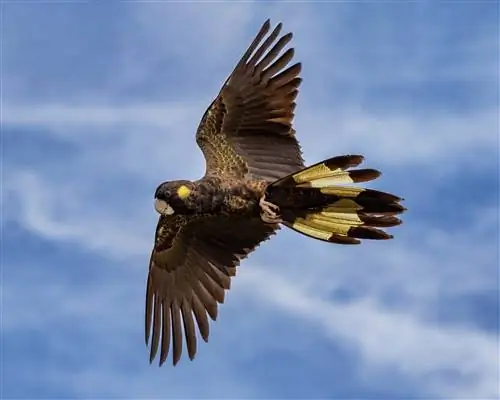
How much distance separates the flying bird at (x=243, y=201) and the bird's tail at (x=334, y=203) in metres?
0.01

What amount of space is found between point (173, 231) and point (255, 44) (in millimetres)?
2699

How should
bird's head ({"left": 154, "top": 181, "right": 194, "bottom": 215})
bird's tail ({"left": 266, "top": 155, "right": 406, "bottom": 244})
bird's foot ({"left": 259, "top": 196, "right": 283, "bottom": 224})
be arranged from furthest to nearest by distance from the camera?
bird's head ({"left": 154, "top": 181, "right": 194, "bottom": 215}), bird's foot ({"left": 259, "top": 196, "right": 283, "bottom": 224}), bird's tail ({"left": 266, "top": 155, "right": 406, "bottom": 244})

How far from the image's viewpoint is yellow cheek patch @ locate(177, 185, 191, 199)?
42.1 feet

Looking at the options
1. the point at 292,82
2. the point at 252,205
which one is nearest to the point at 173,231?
the point at 252,205

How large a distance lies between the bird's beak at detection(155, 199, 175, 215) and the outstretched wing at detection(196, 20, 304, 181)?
0.81 metres

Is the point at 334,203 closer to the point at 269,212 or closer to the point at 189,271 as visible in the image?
the point at 269,212

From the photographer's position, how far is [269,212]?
1271cm

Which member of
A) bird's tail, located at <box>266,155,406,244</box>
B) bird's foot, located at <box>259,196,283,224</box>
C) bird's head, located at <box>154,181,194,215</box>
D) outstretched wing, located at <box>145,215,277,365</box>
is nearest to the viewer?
bird's tail, located at <box>266,155,406,244</box>

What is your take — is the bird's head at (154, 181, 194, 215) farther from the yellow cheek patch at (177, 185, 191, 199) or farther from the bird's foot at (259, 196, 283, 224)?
the bird's foot at (259, 196, 283, 224)

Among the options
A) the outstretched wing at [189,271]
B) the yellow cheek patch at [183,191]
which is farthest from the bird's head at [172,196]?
the outstretched wing at [189,271]

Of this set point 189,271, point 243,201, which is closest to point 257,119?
point 243,201

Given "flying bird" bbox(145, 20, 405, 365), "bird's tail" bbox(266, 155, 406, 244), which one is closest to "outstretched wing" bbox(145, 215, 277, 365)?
"flying bird" bbox(145, 20, 405, 365)

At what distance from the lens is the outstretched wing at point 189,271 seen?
13812mm

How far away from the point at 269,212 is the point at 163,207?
1.32 metres
